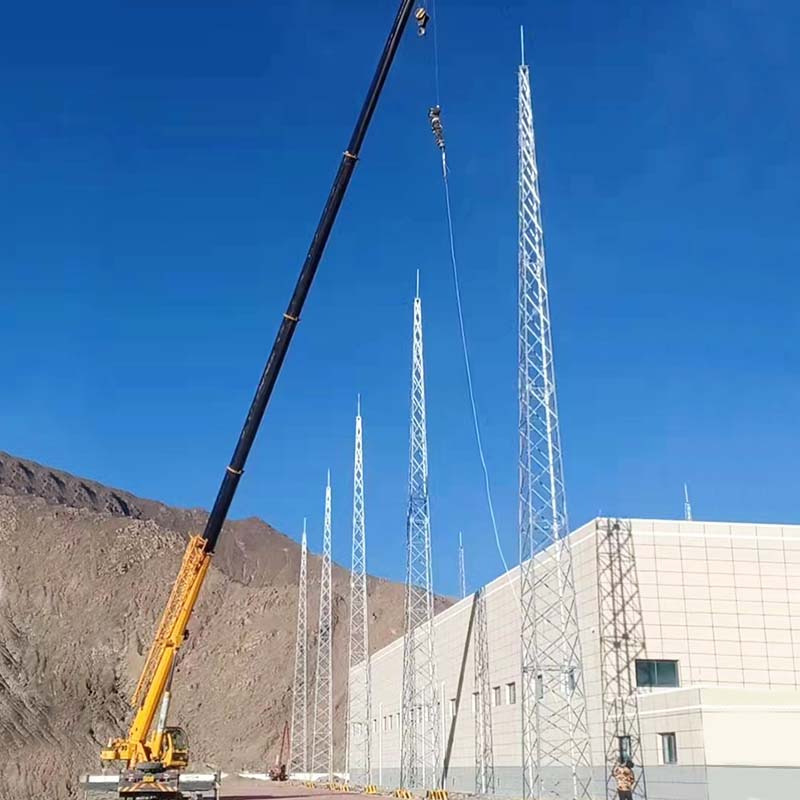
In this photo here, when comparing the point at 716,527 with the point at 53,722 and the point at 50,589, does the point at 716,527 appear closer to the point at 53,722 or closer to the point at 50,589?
the point at 53,722

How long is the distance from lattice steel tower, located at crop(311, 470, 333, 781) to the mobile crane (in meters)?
37.0

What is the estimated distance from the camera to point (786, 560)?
41125mm

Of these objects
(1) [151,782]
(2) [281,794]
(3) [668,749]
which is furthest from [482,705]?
(1) [151,782]

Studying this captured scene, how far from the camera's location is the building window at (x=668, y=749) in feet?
116

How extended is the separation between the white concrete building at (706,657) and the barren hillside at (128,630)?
67.6 metres

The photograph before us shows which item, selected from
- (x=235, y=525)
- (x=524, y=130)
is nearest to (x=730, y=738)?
(x=524, y=130)

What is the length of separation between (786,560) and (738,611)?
2.90 m

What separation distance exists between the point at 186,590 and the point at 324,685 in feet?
299

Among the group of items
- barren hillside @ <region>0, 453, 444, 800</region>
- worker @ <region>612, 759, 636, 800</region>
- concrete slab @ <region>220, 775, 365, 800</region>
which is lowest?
concrete slab @ <region>220, 775, 365, 800</region>

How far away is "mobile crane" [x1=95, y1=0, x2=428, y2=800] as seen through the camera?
33.9 metres

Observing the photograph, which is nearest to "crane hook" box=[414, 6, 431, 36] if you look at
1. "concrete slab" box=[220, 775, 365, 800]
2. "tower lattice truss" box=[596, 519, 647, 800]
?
"tower lattice truss" box=[596, 519, 647, 800]

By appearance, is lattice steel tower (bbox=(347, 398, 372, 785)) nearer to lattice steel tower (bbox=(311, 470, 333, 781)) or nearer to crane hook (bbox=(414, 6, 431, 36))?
lattice steel tower (bbox=(311, 470, 333, 781))

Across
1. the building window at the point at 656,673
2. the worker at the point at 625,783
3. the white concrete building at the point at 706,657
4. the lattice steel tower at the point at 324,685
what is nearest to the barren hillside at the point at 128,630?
the lattice steel tower at the point at 324,685

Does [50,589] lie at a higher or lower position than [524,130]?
lower
